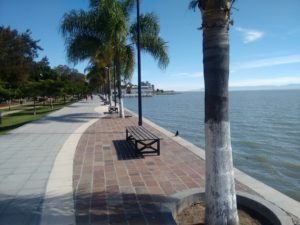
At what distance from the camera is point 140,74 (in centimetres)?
1723

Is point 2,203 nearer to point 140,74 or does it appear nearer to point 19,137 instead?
point 19,137

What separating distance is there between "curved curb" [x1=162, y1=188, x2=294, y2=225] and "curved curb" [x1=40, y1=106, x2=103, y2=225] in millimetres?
1446

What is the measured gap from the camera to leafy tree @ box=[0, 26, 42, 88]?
42062 mm

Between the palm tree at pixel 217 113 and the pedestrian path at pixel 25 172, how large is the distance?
98.6 inches

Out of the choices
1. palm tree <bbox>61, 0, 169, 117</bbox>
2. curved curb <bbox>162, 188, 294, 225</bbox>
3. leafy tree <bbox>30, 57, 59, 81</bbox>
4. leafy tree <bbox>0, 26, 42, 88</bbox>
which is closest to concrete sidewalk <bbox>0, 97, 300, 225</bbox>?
curved curb <bbox>162, 188, 294, 225</bbox>

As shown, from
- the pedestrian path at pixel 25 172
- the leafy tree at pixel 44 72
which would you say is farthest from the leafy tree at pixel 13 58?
the pedestrian path at pixel 25 172

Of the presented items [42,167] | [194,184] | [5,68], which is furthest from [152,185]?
[5,68]

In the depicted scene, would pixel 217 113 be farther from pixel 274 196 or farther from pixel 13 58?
pixel 13 58

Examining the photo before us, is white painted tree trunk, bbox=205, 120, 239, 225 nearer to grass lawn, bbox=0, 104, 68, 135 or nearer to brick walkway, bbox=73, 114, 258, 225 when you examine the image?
brick walkway, bbox=73, 114, 258, 225

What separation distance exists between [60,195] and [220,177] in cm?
299

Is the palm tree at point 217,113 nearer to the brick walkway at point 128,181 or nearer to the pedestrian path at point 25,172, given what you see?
the brick walkway at point 128,181

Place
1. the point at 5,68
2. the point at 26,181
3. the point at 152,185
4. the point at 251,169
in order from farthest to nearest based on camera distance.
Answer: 1. the point at 5,68
2. the point at 251,169
3. the point at 26,181
4. the point at 152,185

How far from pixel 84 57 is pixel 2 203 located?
18817 mm

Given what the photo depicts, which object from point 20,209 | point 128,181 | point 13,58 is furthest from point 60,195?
point 13,58
